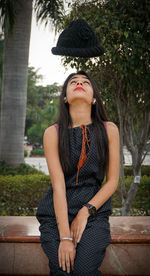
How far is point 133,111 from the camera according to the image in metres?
5.11

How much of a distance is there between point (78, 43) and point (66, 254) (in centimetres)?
163

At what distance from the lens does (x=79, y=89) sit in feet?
7.32

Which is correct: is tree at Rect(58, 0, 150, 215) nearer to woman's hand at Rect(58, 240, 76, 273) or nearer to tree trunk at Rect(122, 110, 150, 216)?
tree trunk at Rect(122, 110, 150, 216)

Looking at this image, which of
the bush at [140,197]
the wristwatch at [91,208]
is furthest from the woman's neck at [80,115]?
the bush at [140,197]

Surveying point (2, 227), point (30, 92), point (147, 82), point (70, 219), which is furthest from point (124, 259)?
point (30, 92)

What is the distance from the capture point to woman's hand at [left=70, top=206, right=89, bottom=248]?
1942 mm

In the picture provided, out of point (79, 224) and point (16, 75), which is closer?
point (79, 224)

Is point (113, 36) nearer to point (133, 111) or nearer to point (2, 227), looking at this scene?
point (133, 111)

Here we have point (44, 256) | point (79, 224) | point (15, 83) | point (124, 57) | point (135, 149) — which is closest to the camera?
point (79, 224)

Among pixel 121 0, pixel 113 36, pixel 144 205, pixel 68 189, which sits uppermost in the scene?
pixel 121 0

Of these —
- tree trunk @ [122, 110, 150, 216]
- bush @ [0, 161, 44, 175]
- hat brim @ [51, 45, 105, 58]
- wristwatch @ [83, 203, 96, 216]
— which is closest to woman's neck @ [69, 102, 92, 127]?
hat brim @ [51, 45, 105, 58]

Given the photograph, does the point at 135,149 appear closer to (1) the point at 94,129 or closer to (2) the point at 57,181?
(1) the point at 94,129

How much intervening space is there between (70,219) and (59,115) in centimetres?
82

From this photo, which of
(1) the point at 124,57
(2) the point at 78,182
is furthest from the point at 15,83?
(2) the point at 78,182
